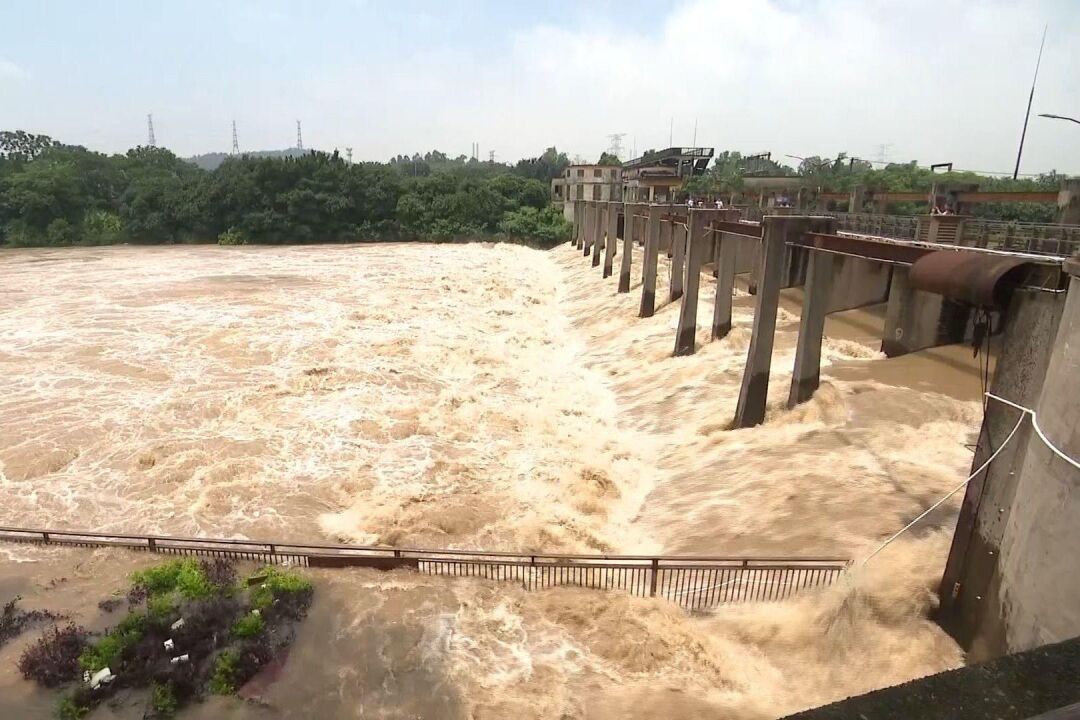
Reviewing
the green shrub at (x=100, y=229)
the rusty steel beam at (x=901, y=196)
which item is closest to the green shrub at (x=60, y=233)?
the green shrub at (x=100, y=229)

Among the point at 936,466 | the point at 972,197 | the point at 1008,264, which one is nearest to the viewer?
the point at 1008,264

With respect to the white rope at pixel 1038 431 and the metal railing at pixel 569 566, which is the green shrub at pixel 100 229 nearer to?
the metal railing at pixel 569 566

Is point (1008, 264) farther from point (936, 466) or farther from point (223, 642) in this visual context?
point (223, 642)

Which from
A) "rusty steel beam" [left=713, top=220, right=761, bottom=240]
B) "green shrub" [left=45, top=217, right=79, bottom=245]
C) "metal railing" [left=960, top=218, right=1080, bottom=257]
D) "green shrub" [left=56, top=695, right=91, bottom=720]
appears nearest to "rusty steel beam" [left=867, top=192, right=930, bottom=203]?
"metal railing" [left=960, top=218, right=1080, bottom=257]

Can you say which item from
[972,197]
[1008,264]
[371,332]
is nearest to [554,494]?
[1008,264]

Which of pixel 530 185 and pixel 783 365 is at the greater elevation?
pixel 530 185

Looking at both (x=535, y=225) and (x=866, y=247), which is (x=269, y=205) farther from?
(x=866, y=247)
